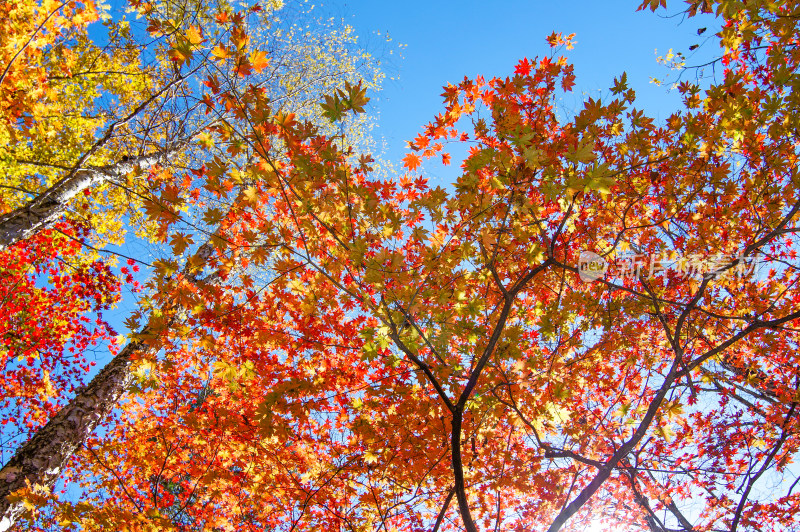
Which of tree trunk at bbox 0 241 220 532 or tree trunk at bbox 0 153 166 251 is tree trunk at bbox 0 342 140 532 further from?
tree trunk at bbox 0 153 166 251

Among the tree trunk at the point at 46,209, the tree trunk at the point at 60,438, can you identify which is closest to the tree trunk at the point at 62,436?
the tree trunk at the point at 60,438

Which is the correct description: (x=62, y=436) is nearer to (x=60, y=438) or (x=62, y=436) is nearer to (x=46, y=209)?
(x=60, y=438)

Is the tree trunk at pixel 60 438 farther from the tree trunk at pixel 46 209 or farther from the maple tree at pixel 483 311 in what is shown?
the tree trunk at pixel 46 209

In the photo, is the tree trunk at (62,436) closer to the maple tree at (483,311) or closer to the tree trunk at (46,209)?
the maple tree at (483,311)

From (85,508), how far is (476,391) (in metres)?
3.44

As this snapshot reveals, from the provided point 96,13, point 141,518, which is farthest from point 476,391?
point 96,13

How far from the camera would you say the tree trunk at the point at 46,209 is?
416 centimetres

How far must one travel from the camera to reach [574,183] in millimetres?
2242

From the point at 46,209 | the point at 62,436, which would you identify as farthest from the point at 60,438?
the point at 46,209

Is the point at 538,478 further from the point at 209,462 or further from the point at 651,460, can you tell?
the point at 209,462

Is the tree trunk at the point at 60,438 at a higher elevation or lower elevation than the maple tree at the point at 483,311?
lower

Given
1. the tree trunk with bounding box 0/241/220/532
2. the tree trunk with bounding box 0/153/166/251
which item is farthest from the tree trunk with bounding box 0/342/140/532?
the tree trunk with bounding box 0/153/166/251

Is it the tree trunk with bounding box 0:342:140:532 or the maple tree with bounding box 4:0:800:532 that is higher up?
the maple tree with bounding box 4:0:800:532

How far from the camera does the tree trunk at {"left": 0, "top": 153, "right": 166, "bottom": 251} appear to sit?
13.6 feet
